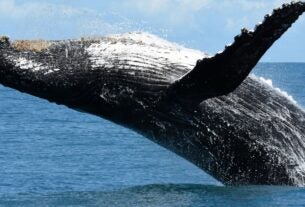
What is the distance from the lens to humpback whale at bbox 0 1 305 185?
13281 millimetres

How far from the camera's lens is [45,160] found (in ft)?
76.5

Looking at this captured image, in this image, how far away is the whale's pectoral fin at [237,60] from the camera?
1173 centimetres

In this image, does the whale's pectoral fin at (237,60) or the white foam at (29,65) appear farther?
the white foam at (29,65)

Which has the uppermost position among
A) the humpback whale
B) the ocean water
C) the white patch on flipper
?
the white patch on flipper

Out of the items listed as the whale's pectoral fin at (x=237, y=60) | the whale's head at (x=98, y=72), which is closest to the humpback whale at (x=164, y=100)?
the whale's head at (x=98, y=72)

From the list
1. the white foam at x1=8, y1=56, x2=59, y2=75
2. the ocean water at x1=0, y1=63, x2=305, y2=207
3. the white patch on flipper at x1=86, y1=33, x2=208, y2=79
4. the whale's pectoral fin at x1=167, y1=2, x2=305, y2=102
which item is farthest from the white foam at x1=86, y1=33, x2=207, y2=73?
the ocean water at x1=0, y1=63, x2=305, y2=207

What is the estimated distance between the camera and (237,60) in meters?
12.1

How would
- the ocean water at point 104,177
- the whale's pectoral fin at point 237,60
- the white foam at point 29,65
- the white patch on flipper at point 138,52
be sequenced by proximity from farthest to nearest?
the white patch on flipper at point 138,52 < the white foam at point 29,65 < the ocean water at point 104,177 < the whale's pectoral fin at point 237,60

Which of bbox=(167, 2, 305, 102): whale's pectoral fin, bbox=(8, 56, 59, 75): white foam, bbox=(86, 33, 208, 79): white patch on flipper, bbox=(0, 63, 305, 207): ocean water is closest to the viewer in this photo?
bbox=(167, 2, 305, 102): whale's pectoral fin

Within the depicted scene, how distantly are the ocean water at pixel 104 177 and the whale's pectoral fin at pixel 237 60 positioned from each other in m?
1.84

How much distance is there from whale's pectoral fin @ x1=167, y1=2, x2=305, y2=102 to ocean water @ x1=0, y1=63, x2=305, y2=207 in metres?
1.84

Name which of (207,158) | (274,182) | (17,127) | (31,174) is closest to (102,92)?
(207,158)

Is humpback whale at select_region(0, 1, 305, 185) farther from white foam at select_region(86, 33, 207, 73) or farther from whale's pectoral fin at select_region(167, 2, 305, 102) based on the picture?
whale's pectoral fin at select_region(167, 2, 305, 102)

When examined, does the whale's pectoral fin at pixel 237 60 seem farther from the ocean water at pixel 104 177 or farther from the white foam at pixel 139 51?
the ocean water at pixel 104 177
